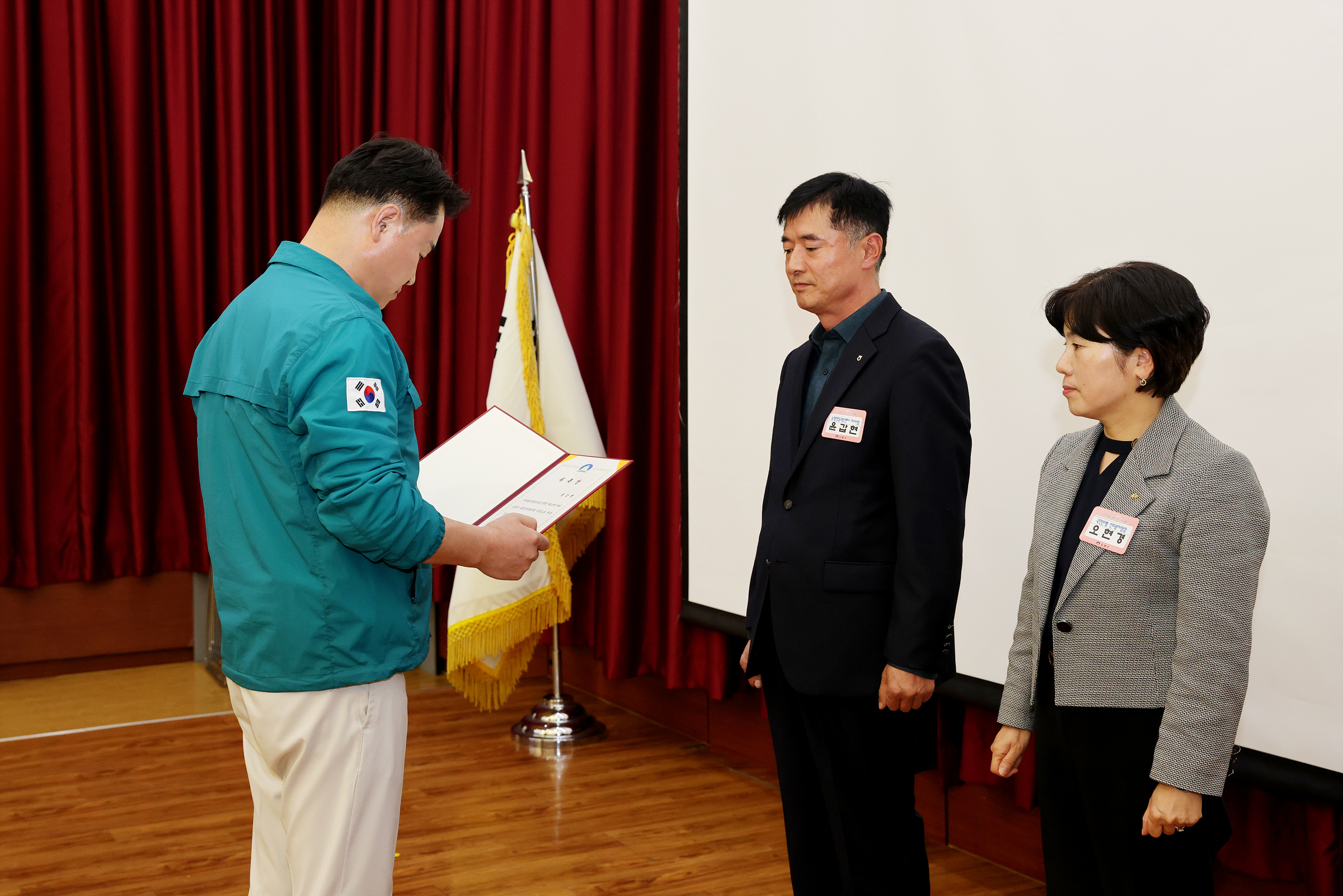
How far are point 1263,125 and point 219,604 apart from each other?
191 centimetres

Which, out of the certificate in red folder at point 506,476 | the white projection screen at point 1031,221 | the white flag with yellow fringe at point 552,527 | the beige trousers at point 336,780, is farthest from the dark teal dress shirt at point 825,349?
the white flag with yellow fringe at point 552,527

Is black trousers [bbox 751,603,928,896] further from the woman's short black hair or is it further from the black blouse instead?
the woman's short black hair

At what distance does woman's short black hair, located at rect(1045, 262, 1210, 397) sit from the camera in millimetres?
1474

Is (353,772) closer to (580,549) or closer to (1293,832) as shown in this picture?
(1293,832)

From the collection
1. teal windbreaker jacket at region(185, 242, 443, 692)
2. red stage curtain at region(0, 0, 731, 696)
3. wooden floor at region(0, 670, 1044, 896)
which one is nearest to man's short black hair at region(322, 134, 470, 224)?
teal windbreaker jacket at region(185, 242, 443, 692)

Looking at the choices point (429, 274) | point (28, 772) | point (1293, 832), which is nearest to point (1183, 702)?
point (1293, 832)

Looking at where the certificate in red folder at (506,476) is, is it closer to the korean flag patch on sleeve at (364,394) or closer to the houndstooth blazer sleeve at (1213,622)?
the korean flag patch on sleeve at (364,394)

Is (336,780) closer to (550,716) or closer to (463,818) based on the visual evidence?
(463,818)

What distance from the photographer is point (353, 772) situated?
1.56 metres

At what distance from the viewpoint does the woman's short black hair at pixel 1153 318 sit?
1474mm

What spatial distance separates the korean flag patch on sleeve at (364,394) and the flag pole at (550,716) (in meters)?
2.18

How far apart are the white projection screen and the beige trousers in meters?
1.44

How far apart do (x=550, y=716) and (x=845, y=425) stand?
227 cm

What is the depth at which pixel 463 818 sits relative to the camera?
3010mm
